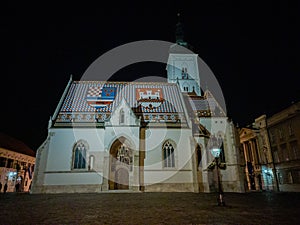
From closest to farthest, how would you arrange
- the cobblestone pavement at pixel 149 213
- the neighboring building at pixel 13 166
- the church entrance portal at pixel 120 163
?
the cobblestone pavement at pixel 149 213 < the church entrance portal at pixel 120 163 < the neighboring building at pixel 13 166

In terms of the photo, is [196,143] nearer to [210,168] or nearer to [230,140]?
[210,168]

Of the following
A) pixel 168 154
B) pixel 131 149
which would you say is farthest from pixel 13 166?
pixel 168 154

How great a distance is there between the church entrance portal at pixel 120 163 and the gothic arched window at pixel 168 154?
154 inches

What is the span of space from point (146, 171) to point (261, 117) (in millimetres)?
28917

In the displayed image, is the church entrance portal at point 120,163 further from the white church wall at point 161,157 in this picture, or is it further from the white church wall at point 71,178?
the white church wall at point 161,157

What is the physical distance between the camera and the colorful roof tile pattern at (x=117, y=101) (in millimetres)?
24531

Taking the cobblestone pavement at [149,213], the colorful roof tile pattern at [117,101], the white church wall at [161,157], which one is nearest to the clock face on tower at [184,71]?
the colorful roof tile pattern at [117,101]

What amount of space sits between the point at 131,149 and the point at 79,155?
224 inches

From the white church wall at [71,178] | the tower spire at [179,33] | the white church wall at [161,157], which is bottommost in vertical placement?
the white church wall at [71,178]

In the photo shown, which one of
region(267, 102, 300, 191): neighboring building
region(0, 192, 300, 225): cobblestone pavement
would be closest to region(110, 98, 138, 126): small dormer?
region(0, 192, 300, 225): cobblestone pavement

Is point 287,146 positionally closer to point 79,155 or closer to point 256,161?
point 256,161

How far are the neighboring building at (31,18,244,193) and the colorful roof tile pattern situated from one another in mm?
126

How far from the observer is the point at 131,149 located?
22.6 meters

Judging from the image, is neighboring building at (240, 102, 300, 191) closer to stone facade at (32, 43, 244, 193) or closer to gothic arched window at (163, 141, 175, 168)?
stone facade at (32, 43, 244, 193)
